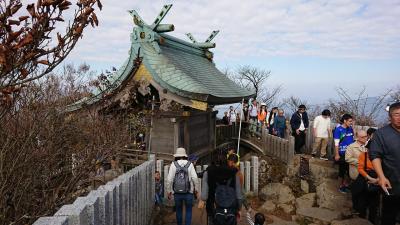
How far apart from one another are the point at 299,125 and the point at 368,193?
5774 millimetres

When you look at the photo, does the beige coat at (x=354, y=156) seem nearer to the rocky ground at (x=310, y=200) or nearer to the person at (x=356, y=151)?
the person at (x=356, y=151)

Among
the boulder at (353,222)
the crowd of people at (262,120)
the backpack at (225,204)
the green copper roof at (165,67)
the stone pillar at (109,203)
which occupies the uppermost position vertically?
the green copper roof at (165,67)

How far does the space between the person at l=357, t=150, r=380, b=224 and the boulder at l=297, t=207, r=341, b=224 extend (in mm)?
585

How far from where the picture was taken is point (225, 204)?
16.1 feet

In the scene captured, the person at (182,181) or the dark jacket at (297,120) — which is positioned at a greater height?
the dark jacket at (297,120)

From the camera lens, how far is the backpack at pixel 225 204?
16.2 feet

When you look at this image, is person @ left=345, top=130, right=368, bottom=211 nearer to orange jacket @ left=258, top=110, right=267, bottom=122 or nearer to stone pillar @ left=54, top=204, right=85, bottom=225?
stone pillar @ left=54, top=204, right=85, bottom=225

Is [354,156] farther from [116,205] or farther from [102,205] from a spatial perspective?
[102,205]

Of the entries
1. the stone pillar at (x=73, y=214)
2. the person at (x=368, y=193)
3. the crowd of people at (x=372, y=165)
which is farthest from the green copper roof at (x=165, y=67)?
the stone pillar at (x=73, y=214)

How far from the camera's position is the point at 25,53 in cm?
250

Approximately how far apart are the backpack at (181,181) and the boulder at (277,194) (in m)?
4.38

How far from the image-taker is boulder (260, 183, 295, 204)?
9.58 m

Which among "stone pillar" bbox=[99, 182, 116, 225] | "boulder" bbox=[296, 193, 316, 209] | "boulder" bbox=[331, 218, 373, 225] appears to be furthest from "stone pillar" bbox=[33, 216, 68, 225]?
"boulder" bbox=[296, 193, 316, 209]

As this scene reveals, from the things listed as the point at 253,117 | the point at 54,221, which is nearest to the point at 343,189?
the point at 253,117
